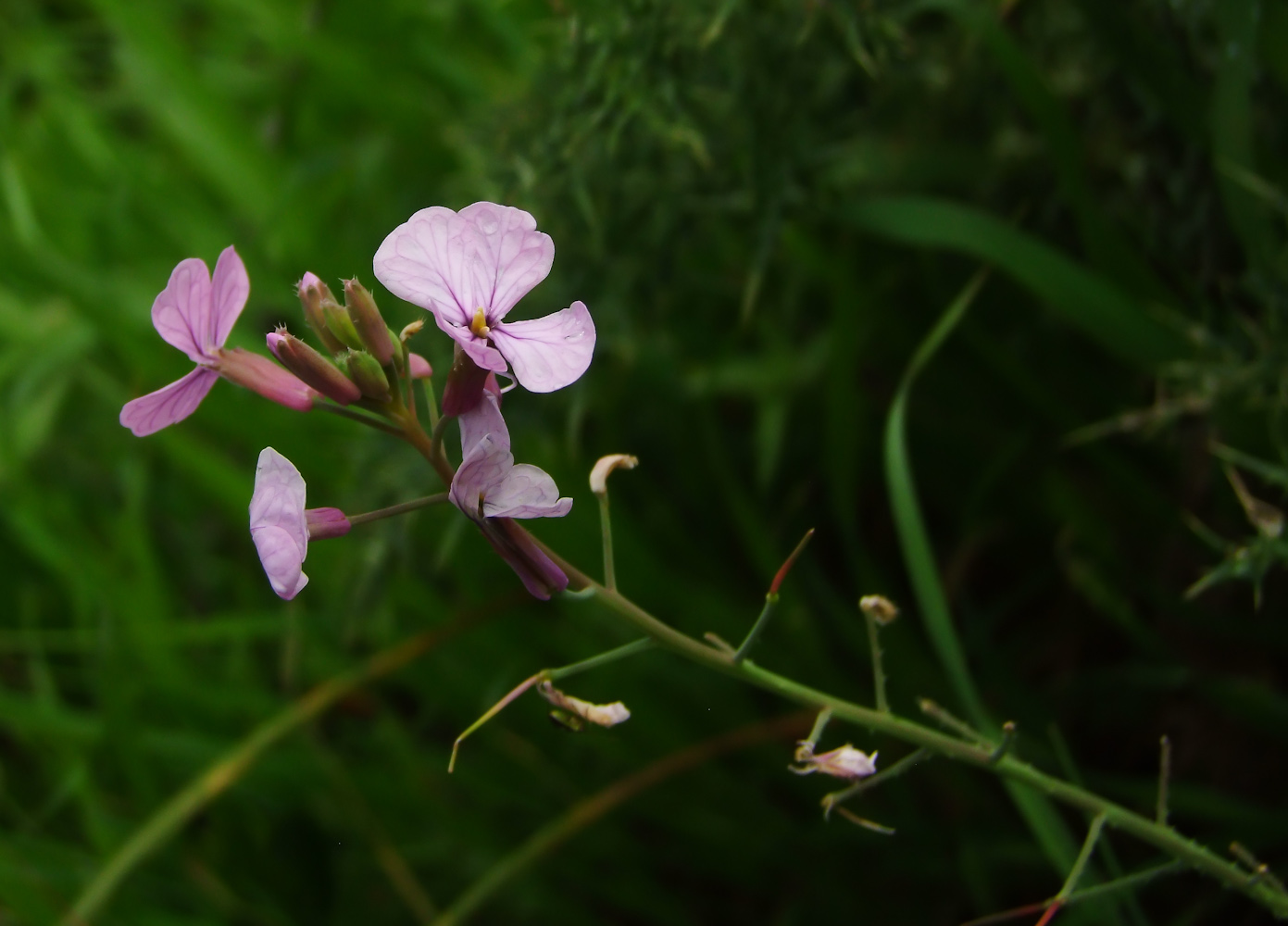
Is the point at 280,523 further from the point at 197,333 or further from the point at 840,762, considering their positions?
the point at 840,762

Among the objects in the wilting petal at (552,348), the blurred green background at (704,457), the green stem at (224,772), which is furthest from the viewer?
the green stem at (224,772)

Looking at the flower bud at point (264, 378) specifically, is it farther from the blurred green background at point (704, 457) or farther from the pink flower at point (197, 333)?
the blurred green background at point (704, 457)

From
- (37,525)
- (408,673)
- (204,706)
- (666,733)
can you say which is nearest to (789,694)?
(666,733)

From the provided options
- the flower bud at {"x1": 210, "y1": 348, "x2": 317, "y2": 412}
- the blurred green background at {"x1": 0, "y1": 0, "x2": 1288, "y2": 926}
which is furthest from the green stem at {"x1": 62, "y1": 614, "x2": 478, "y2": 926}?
the flower bud at {"x1": 210, "y1": 348, "x2": 317, "y2": 412}

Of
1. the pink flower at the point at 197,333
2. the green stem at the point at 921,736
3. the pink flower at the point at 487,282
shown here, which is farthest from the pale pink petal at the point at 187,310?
the green stem at the point at 921,736

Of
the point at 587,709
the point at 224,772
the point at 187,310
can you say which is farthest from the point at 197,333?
the point at 224,772

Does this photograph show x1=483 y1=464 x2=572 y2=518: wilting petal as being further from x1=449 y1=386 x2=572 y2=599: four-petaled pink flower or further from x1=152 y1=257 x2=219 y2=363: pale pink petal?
x1=152 y1=257 x2=219 y2=363: pale pink petal

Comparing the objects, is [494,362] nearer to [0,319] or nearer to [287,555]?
[287,555]
